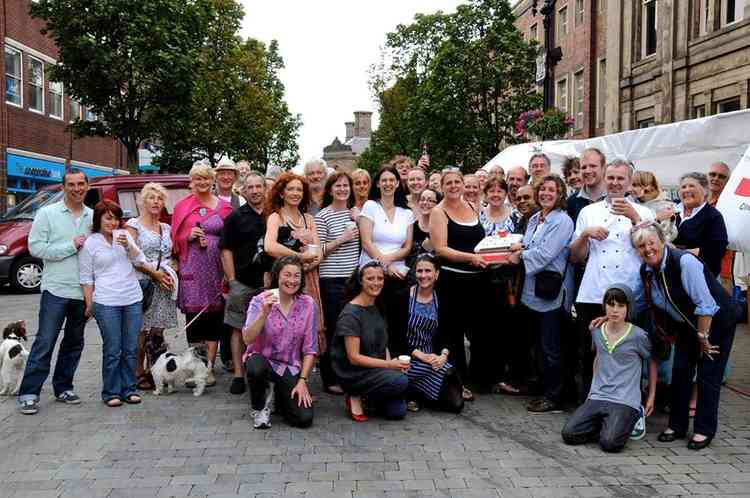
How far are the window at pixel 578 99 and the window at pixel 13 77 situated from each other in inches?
822

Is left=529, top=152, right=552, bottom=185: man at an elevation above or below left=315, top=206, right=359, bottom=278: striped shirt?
above

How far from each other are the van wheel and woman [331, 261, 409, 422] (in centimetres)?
1062

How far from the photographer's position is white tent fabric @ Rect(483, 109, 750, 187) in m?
7.91

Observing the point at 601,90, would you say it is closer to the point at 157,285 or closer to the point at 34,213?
the point at 34,213

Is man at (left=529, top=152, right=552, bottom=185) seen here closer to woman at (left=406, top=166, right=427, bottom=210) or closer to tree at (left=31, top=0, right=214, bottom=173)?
woman at (left=406, top=166, right=427, bottom=210)

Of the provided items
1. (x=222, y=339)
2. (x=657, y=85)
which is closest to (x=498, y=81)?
(x=657, y=85)

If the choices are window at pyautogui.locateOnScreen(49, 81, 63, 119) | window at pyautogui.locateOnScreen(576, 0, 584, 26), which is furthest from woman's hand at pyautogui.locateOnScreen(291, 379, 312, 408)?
window at pyautogui.locateOnScreen(576, 0, 584, 26)

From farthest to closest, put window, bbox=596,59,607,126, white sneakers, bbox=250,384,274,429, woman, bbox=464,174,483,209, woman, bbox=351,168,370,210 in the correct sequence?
window, bbox=596,59,607,126 < woman, bbox=351,168,370,210 < woman, bbox=464,174,483,209 < white sneakers, bbox=250,384,274,429

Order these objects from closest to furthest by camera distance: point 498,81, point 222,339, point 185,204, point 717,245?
point 717,245
point 185,204
point 222,339
point 498,81

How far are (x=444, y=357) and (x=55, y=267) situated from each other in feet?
10.8

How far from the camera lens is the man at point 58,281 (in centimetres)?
614

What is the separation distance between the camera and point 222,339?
306 inches

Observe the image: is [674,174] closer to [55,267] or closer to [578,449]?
[578,449]

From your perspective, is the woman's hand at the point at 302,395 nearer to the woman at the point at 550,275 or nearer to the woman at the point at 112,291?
the woman at the point at 112,291
